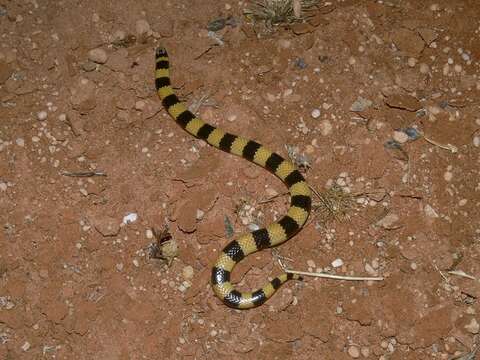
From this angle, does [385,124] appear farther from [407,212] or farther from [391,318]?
[391,318]

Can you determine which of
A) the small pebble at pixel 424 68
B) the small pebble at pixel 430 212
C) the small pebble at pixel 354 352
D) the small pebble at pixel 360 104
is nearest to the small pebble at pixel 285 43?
the small pebble at pixel 360 104

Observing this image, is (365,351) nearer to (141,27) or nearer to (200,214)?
(200,214)

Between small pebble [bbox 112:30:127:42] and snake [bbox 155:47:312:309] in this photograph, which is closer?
snake [bbox 155:47:312:309]

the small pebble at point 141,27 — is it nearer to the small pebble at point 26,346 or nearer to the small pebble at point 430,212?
the small pebble at point 26,346

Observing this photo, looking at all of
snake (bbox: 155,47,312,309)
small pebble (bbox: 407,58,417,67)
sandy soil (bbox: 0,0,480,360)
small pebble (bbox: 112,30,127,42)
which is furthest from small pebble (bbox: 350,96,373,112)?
small pebble (bbox: 112,30,127,42)

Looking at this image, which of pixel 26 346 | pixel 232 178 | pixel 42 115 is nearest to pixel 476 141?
pixel 232 178

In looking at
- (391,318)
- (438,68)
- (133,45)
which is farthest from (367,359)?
(133,45)

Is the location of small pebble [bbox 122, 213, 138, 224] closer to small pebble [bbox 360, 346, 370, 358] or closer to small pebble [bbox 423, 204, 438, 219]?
small pebble [bbox 360, 346, 370, 358]
